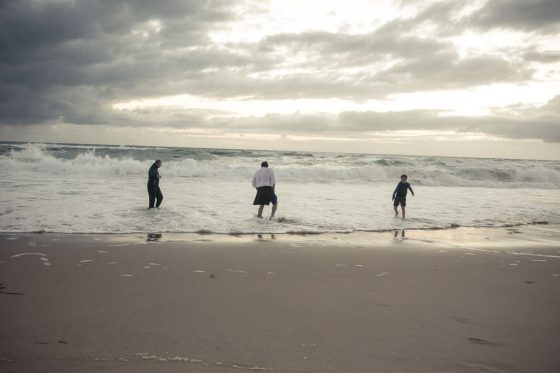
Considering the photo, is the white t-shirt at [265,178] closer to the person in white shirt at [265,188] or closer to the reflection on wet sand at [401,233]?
the person in white shirt at [265,188]

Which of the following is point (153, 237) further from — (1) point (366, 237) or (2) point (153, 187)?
(1) point (366, 237)

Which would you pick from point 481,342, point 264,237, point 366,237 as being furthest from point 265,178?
point 481,342

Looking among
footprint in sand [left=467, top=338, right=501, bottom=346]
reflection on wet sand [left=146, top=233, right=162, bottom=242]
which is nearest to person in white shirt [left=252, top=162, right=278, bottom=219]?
reflection on wet sand [left=146, top=233, right=162, bottom=242]

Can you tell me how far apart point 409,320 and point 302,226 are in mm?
6615

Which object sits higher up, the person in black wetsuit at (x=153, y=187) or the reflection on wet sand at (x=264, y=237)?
the person in black wetsuit at (x=153, y=187)

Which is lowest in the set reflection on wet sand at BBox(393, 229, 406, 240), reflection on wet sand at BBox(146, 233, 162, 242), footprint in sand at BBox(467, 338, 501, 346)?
reflection on wet sand at BBox(393, 229, 406, 240)

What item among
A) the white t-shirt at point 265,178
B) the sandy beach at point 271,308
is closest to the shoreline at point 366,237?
the sandy beach at point 271,308

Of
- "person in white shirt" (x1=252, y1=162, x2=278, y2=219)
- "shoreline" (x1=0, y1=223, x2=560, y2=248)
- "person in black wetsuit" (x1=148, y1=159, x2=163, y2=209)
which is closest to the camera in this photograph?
"shoreline" (x1=0, y1=223, x2=560, y2=248)

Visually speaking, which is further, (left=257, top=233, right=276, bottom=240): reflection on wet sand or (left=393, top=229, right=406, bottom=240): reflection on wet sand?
(left=393, top=229, right=406, bottom=240): reflection on wet sand

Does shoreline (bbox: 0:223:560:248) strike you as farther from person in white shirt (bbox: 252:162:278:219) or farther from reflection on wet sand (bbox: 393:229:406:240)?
person in white shirt (bbox: 252:162:278:219)

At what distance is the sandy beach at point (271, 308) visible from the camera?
10.7 feet

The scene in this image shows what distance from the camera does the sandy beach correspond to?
10.7 ft

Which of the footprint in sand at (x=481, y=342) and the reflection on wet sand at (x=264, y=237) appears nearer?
the footprint in sand at (x=481, y=342)

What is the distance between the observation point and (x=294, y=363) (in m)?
3.19
